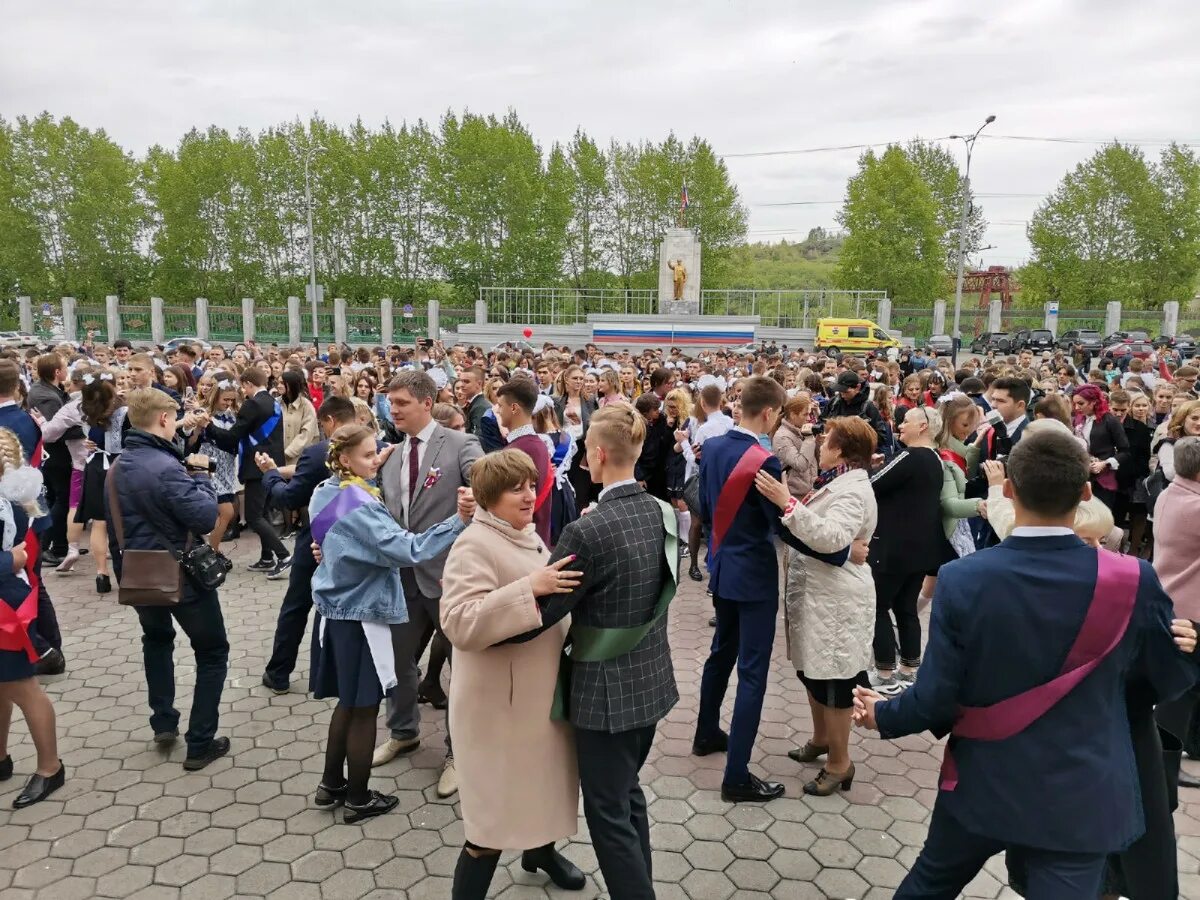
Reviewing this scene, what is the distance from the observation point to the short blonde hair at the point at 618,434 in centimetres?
279

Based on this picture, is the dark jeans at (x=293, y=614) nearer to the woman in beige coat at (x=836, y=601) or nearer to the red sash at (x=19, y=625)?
the red sash at (x=19, y=625)

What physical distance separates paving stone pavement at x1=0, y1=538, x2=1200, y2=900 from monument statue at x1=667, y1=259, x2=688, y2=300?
31722mm

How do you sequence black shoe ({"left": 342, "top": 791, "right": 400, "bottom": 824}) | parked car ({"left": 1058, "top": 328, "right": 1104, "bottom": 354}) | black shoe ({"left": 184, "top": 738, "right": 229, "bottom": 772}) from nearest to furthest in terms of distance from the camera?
black shoe ({"left": 342, "top": 791, "right": 400, "bottom": 824}) < black shoe ({"left": 184, "top": 738, "right": 229, "bottom": 772}) < parked car ({"left": 1058, "top": 328, "right": 1104, "bottom": 354})

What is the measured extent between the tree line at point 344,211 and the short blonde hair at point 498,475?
4435cm

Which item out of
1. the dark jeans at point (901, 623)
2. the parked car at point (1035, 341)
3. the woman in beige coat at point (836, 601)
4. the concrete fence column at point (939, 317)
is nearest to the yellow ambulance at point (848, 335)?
the parked car at point (1035, 341)

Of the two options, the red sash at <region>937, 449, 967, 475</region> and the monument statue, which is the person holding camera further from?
the monument statue

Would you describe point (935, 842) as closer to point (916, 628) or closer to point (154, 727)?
point (916, 628)

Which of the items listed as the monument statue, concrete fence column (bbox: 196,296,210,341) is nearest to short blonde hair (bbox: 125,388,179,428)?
the monument statue

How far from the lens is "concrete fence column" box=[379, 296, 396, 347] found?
40.8 metres

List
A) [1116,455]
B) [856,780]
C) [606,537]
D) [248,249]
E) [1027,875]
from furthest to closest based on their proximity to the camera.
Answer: [248,249] → [1116,455] → [856,780] → [606,537] → [1027,875]

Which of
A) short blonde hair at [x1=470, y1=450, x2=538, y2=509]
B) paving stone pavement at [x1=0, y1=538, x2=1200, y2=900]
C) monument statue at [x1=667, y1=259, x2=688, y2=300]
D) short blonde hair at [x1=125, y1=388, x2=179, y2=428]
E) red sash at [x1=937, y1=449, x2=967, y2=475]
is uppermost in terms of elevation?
monument statue at [x1=667, y1=259, x2=688, y2=300]

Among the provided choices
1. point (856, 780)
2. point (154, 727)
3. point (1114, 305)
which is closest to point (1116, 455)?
point (856, 780)

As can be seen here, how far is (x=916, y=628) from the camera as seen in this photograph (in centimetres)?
539

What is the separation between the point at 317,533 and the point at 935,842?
282 centimetres
